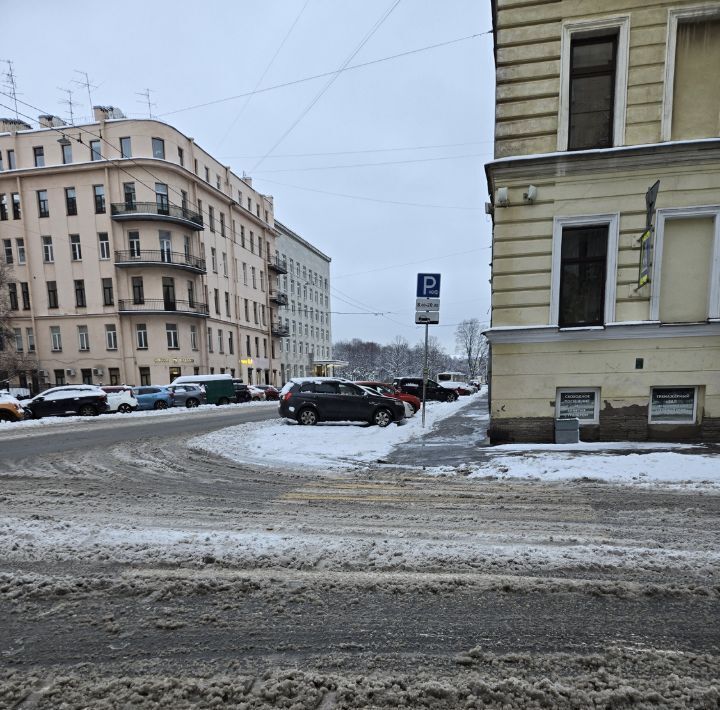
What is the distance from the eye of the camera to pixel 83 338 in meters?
36.9

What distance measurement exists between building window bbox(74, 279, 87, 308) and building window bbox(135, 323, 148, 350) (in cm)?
572

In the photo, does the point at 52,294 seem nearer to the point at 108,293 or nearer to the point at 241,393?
the point at 108,293

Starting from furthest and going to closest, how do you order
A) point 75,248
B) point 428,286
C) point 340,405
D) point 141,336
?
point 75,248, point 141,336, point 340,405, point 428,286

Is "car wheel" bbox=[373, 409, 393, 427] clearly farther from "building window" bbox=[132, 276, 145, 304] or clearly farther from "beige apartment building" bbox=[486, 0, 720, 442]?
"building window" bbox=[132, 276, 145, 304]

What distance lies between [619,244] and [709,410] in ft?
13.0

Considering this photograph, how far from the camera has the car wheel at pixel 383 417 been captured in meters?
13.1

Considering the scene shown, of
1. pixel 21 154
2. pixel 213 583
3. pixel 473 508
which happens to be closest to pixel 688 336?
pixel 473 508

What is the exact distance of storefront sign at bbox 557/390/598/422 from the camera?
29.1ft

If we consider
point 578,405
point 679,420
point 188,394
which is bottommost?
point 188,394

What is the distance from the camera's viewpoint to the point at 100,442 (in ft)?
35.6

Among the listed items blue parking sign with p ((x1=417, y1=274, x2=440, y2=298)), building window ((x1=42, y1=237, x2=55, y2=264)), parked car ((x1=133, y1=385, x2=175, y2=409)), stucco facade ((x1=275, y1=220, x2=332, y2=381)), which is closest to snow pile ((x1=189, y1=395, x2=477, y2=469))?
blue parking sign with p ((x1=417, y1=274, x2=440, y2=298))

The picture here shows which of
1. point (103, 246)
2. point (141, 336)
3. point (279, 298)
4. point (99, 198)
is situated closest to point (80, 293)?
point (103, 246)

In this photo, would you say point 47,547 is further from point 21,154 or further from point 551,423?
point 21,154

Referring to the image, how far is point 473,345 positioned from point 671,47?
9423 cm
